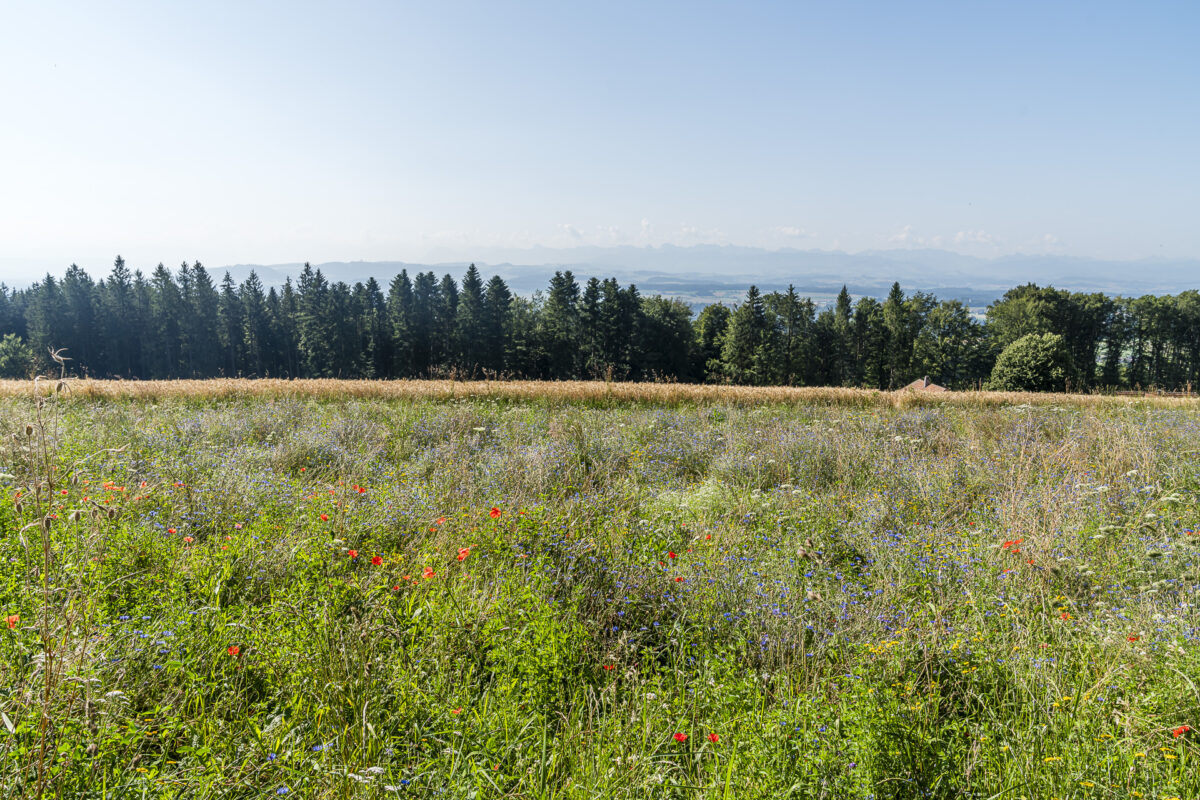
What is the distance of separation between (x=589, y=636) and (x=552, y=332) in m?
59.3

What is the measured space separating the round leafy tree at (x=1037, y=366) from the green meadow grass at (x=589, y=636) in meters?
44.9

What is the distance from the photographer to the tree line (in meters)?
60.2

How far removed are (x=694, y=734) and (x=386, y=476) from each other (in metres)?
5.20

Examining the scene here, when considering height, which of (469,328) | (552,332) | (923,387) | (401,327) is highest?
(401,327)

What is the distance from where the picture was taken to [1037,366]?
141 feet

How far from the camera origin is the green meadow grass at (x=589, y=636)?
243 cm

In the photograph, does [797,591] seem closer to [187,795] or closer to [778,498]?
[778,498]

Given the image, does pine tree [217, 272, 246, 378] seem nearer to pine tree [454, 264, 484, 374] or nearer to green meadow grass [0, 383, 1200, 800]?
pine tree [454, 264, 484, 374]

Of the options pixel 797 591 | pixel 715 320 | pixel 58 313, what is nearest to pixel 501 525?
pixel 797 591

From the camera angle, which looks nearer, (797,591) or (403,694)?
(403,694)

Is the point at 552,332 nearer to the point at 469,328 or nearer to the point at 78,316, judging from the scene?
the point at 469,328

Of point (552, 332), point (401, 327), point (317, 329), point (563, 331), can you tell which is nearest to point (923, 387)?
point (563, 331)

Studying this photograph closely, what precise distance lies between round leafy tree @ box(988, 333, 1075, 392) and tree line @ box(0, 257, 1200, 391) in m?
15.6

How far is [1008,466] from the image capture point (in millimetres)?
7539
